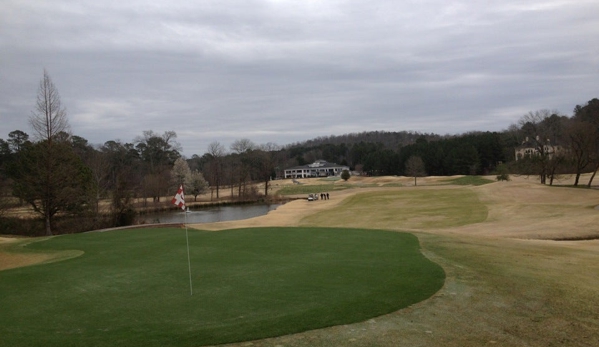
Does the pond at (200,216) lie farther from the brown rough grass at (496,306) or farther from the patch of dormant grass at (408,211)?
the brown rough grass at (496,306)

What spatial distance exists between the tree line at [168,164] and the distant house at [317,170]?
6386 mm

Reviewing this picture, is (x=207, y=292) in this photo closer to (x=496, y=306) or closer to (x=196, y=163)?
(x=496, y=306)

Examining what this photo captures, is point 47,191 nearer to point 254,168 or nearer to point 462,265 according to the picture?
point 462,265

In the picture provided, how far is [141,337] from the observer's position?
7.38 meters

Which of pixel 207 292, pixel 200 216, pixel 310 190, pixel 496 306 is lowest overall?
pixel 200 216

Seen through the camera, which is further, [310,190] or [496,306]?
[310,190]

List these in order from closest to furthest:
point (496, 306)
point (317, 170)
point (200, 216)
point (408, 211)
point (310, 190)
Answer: point (496, 306), point (408, 211), point (200, 216), point (310, 190), point (317, 170)

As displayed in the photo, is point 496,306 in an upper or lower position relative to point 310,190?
upper

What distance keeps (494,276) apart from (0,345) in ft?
35.2

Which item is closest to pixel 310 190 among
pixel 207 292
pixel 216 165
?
pixel 216 165

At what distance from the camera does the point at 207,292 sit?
33.8 feet

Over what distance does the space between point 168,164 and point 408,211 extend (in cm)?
8401

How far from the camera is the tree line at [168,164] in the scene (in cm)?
3619

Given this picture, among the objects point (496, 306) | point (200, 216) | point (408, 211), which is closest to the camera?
point (496, 306)
